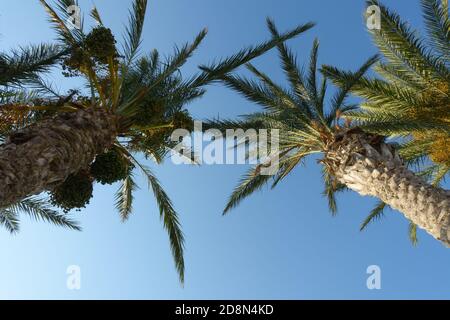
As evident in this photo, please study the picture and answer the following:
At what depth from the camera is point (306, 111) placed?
9.30 metres

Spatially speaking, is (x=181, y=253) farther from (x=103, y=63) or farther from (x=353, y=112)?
(x=353, y=112)

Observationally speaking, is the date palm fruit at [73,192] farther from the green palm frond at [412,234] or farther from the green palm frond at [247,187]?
the green palm frond at [412,234]

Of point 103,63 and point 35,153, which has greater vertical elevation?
point 103,63

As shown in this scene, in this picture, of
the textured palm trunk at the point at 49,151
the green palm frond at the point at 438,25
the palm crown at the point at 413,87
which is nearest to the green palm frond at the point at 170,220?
the textured palm trunk at the point at 49,151

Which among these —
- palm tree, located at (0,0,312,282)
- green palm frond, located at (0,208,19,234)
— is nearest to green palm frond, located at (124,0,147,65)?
palm tree, located at (0,0,312,282)

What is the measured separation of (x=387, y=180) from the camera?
7.27 m

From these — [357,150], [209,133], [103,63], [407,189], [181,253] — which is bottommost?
[181,253]

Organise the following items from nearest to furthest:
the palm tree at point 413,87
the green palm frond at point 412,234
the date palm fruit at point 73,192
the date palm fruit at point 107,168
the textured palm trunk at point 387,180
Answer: the textured palm trunk at point 387,180 → the date palm fruit at point 73,192 → the date palm fruit at point 107,168 → the palm tree at point 413,87 → the green palm frond at point 412,234

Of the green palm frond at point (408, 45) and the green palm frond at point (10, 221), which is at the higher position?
the green palm frond at point (408, 45)

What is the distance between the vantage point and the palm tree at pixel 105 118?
19.4 ft

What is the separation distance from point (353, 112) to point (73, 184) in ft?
23.3

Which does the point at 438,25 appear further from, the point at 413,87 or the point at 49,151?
the point at 49,151

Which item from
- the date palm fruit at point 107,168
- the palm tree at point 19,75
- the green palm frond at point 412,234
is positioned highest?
the palm tree at point 19,75

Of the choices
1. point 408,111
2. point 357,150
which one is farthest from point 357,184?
point 408,111
